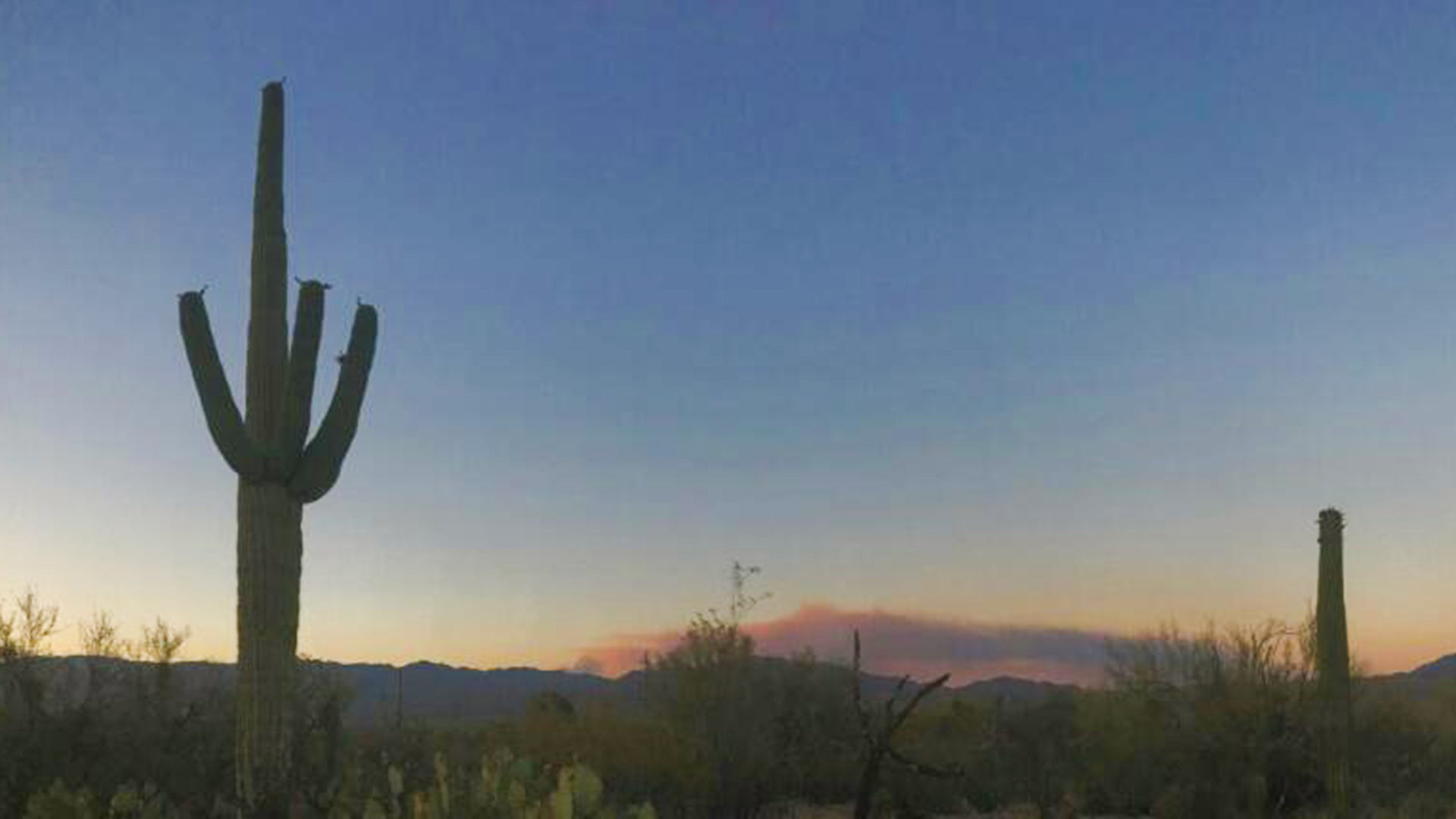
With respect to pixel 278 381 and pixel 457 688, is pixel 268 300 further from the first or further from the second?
pixel 457 688

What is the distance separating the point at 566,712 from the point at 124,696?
8.51m

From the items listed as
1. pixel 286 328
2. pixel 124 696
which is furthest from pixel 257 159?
pixel 124 696

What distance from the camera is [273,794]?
12477 mm

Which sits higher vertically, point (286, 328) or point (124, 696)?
point (286, 328)

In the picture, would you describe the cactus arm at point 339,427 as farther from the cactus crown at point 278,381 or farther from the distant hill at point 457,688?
the distant hill at point 457,688

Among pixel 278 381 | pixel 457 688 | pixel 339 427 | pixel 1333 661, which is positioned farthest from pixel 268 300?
pixel 457 688

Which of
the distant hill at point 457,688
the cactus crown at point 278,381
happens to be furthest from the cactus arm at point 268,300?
the distant hill at point 457,688

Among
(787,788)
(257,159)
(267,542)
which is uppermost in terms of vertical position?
(257,159)

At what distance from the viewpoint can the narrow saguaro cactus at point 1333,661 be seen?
2138cm

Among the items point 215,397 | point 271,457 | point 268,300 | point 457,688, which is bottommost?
point 457,688

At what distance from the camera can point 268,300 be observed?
16266mm

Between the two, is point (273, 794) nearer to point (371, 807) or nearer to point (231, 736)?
point (371, 807)

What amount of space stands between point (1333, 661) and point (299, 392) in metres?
15.4

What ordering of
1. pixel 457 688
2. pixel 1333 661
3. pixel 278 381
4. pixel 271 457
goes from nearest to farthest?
pixel 271 457, pixel 278 381, pixel 1333 661, pixel 457 688
